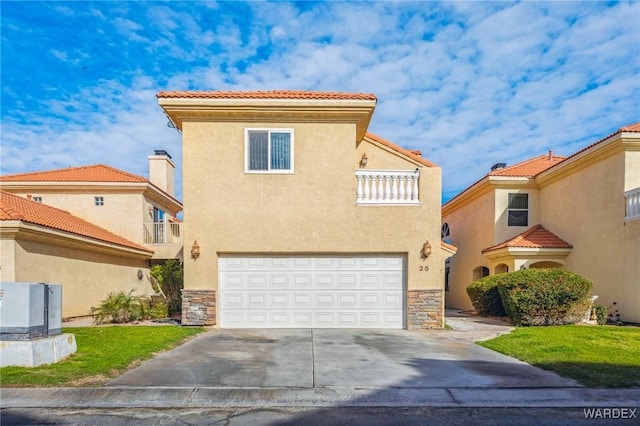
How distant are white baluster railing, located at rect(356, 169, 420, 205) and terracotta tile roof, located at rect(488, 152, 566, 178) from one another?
7.42 meters

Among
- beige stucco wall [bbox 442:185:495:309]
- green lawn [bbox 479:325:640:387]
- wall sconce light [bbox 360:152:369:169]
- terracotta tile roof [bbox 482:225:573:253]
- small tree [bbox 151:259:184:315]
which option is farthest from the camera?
beige stucco wall [bbox 442:185:495:309]

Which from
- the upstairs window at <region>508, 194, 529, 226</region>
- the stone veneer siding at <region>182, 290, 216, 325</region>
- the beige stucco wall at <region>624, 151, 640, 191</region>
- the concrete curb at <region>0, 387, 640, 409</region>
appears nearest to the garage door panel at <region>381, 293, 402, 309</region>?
the stone veneer siding at <region>182, 290, 216, 325</region>

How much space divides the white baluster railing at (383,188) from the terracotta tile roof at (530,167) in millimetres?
7425

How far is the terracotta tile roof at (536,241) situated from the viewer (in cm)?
1524

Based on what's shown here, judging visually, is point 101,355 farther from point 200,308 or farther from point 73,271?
point 73,271

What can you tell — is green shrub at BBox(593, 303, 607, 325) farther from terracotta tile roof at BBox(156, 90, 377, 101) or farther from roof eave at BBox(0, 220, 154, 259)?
roof eave at BBox(0, 220, 154, 259)

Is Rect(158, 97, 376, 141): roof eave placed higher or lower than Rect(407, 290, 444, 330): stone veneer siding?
higher

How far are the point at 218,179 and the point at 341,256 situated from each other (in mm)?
4212

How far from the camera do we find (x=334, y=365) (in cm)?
702

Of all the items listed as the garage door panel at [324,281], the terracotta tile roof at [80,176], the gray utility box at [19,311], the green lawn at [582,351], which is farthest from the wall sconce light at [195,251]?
the terracotta tile roof at [80,176]

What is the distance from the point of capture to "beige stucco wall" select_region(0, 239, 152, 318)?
10.8 m

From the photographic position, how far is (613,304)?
1285 cm

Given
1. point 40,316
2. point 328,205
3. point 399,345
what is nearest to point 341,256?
point 328,205

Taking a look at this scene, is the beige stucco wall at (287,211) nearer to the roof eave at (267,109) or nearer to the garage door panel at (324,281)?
the roof eave at (267,109)
